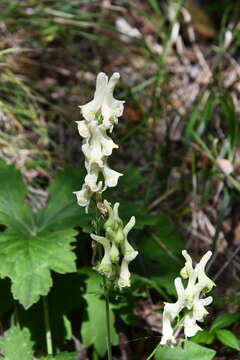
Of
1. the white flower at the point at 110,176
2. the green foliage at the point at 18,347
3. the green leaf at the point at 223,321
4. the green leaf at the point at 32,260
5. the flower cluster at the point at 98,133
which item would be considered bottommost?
the green foliage at the point at 18,347

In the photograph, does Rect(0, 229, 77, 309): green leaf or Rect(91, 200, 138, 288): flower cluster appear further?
Rect(0, 229, 77, 309): green leaf

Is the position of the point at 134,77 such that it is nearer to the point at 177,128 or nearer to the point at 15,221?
the point at 177,128

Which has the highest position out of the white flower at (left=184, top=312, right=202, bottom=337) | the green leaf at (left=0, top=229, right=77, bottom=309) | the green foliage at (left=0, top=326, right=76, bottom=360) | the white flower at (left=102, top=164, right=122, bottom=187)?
the white flower at (left=102, top=164, right=122, bottom=187)

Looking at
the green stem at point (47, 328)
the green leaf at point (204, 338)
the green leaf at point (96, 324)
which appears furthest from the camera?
the green leaf at point (96, 324)

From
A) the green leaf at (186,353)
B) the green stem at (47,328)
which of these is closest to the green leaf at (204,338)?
the green leaf at (186,353)

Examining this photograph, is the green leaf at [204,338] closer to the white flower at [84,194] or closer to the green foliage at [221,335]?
the green foliage at [221,335]

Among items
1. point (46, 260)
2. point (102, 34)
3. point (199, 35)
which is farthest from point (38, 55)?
point (46, 260)

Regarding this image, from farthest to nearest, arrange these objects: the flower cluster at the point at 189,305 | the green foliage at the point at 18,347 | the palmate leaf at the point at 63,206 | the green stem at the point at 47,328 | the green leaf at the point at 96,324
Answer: the palmate leaf at the point at 63,206 < the green leaf at the point at 96,324 < the green stem at the point at 47,328 < the green foliage at the point at 18,347 < the flower cluster at the point at 189,305

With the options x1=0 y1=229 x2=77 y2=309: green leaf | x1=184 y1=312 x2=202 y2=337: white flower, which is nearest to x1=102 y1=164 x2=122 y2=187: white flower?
x1=184 y1=312 x2=202 y2=337: white flower

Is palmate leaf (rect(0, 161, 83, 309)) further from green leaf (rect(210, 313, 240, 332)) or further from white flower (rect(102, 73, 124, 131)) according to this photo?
white flower (rect(102, 73, 124, 131))
